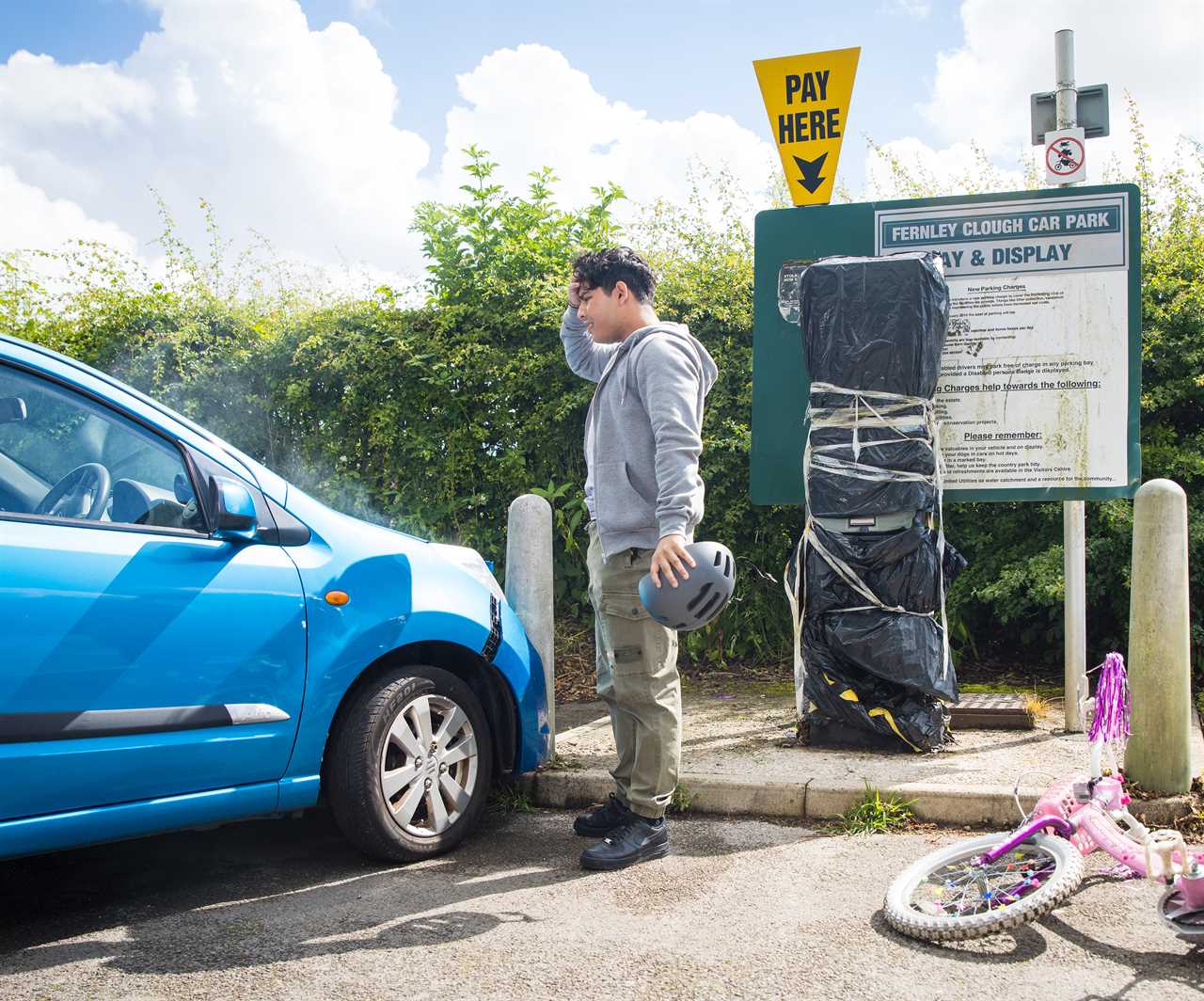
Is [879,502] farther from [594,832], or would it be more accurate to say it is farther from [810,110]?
[810,110]

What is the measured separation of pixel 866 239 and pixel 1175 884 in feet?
10.7

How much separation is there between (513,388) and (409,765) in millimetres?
3630

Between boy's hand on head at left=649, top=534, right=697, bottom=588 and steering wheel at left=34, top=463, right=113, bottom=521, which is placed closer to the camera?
steering wheel at left=34, top=463, right=113, bottom=521

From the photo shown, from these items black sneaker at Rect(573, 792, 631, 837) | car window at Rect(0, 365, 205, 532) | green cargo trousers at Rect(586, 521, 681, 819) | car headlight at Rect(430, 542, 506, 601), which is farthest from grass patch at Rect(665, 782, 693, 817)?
car window at Rect(0, 365, 205, 532)

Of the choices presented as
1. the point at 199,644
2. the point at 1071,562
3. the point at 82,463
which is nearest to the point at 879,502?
the point at 1071,562

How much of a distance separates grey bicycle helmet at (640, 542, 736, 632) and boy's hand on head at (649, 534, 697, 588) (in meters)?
0.02

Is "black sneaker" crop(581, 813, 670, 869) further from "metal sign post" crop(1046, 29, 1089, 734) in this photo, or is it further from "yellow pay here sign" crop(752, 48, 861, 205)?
"yellow pay here sign" crop(752, 48, 861, 205)

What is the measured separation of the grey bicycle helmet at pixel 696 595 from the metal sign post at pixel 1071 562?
2.43 meters

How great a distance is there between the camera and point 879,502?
477 cm

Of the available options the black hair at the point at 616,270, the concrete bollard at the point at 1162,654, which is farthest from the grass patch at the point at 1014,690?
the black hair at the point at 616,270

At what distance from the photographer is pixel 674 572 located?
11.4 feet

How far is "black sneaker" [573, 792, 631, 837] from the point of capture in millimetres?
4031

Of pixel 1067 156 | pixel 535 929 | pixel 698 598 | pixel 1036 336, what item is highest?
pixel 1067 156

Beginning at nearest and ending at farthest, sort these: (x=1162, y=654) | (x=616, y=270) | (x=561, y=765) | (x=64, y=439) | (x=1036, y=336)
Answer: (x=64, y=439), (x=616, y=270), (x=1162, y=654), (x=561, y=765), (x=1036, y=336)
